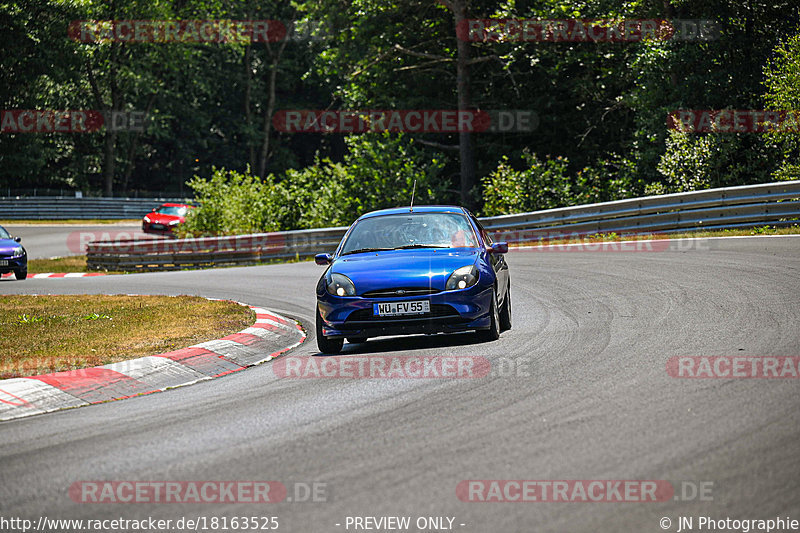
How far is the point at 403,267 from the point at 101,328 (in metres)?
4.28

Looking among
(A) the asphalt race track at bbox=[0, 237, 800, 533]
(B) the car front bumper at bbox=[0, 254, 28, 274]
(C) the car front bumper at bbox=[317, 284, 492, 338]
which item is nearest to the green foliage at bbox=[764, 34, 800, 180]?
(A) the asphalt race track at bbox=[0, 237, 800, 533]

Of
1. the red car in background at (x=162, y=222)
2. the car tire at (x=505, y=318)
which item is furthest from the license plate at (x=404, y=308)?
the red car in background at (x=162, y=222)

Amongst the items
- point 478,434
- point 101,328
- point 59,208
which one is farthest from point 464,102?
point 59,208

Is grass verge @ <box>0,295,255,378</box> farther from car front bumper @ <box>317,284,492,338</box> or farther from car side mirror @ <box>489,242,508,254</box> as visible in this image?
car side mirror @ <box>489,242,508,254</box>

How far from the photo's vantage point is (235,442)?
595 cm

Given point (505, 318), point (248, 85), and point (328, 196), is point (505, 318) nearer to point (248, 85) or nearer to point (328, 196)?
point (328, 196)

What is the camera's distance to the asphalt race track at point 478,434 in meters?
4.58

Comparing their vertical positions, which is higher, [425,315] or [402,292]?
[402,292]

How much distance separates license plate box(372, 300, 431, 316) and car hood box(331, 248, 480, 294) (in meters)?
0.18

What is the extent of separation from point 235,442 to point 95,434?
1112mm

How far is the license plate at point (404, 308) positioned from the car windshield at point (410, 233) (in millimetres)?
1321

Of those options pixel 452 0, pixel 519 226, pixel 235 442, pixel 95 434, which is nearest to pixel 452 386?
pixel 235 442

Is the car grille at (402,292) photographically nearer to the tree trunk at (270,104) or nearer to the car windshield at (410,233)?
the car windshield at (410,233)

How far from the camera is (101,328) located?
11.9 metres
